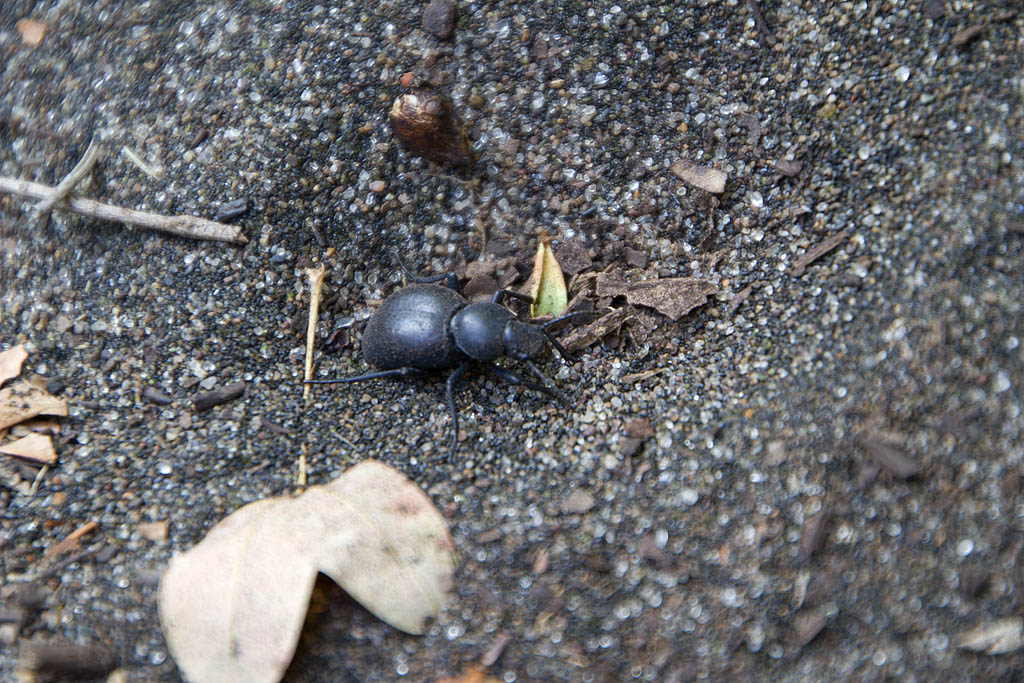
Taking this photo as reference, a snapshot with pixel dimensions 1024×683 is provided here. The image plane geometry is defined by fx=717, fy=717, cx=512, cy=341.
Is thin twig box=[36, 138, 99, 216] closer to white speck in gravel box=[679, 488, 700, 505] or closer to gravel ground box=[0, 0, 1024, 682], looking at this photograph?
gravel ground box=[0, 0, 1024, 682]

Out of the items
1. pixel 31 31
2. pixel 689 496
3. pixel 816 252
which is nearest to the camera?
pixel 689 496

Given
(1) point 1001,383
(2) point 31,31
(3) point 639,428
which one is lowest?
(3) point 639,428

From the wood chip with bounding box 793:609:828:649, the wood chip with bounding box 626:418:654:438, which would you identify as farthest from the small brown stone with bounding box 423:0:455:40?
the wood chip with bounding box 793:609:828:649

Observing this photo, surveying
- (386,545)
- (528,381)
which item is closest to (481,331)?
(528,381)

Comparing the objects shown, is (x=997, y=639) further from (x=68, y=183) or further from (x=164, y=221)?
(x=68, y=183)

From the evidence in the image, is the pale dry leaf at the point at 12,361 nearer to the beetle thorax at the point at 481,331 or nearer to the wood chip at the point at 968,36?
the beetle thorax at the point at 481,331

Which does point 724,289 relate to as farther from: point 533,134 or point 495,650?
point 495,650

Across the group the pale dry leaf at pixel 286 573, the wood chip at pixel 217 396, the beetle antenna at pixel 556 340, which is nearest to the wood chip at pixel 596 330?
the beetle antenna at pixel 556 340
